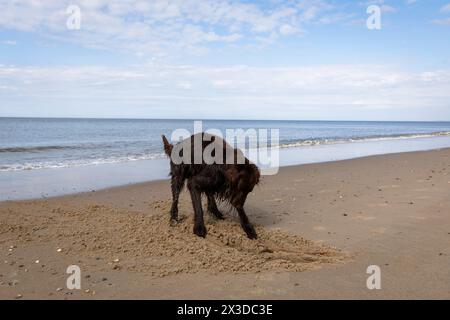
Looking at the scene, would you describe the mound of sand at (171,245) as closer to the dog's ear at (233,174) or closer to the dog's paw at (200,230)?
the dog's paw at (200,230)

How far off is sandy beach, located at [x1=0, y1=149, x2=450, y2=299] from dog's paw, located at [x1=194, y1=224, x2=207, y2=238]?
0.36 feet

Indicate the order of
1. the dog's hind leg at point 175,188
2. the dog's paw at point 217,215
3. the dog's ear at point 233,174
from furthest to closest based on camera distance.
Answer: the dog's paw at point 217,215 < the dog's hind leg at point 175,188 < the dog's ear at point 233,174

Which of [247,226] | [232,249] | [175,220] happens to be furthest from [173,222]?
[232,249]

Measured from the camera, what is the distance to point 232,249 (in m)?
5.79

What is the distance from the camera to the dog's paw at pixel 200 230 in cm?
630

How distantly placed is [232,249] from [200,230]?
740mm

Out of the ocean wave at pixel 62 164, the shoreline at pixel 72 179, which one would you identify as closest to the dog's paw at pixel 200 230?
the shoreline at pixel 72 179

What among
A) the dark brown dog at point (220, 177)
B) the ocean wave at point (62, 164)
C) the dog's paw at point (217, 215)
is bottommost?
the dog's paw at point (217, 215)

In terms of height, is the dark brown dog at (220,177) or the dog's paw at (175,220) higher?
the dark brown dog at (220,177)

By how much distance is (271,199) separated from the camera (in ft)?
31.5

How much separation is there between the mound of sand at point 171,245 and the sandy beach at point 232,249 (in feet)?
0.05

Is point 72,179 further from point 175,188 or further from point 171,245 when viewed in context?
point 171,245
